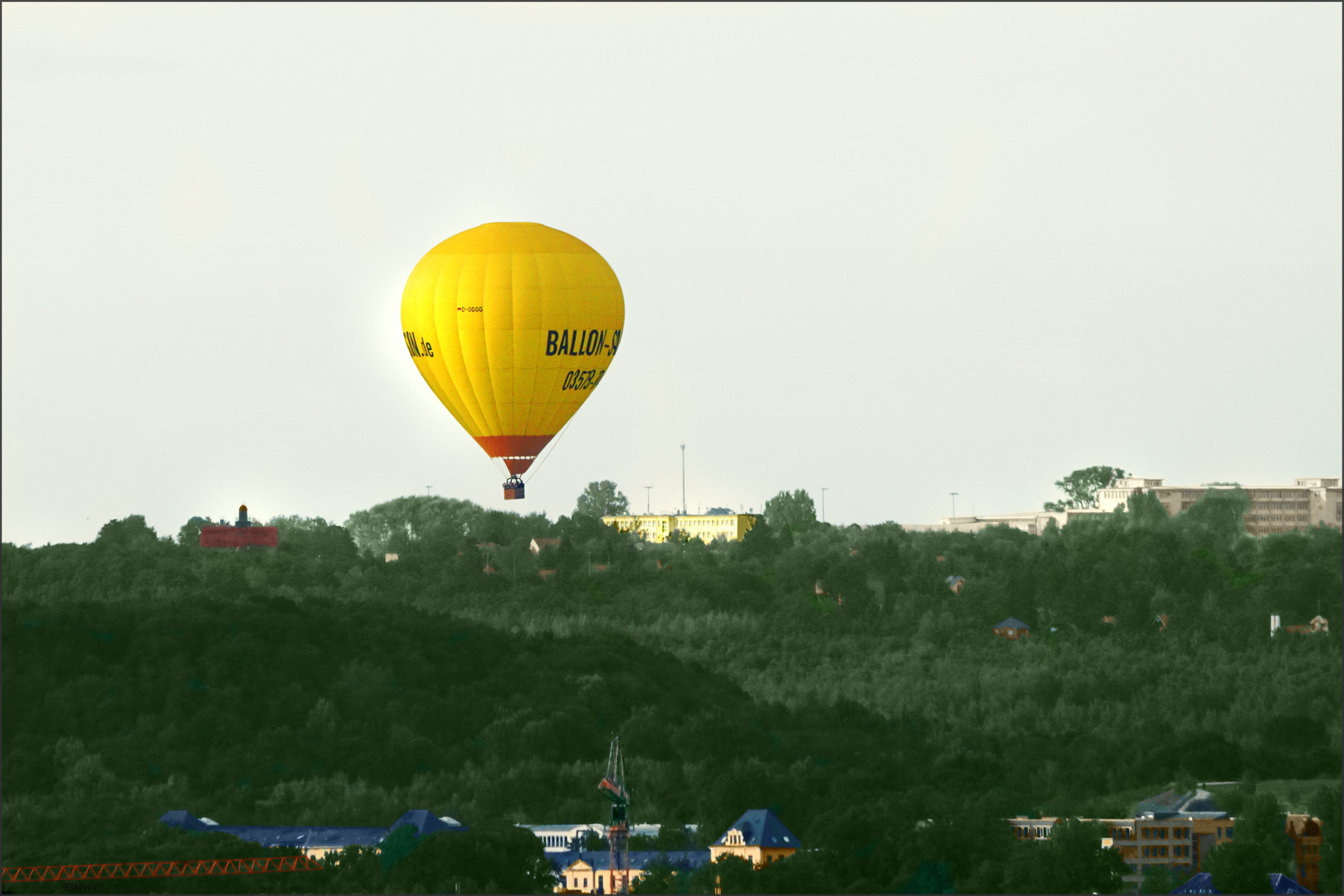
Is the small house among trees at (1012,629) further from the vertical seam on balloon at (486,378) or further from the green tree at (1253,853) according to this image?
the vertical seam on balloon at (486,378)

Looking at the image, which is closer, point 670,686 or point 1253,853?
point 1253,853

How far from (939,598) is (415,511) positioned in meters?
30.2

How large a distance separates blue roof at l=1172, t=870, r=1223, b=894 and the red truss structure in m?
20.2

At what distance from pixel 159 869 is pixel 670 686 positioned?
30565 mm

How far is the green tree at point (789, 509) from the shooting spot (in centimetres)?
12231

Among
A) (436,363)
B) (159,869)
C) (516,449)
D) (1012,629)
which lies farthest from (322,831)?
(1012,629)

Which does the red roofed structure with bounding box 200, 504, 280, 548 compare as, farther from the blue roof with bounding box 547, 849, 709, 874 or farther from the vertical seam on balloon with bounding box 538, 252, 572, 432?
the vertical seam on balloon with bounding box 538, 252, 572, 432

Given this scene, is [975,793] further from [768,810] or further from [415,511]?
[415,511]

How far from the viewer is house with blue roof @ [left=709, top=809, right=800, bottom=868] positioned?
5931 cm

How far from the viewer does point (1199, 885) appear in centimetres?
5600

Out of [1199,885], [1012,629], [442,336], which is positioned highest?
[442,336]

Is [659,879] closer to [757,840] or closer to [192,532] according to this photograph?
[757,840]

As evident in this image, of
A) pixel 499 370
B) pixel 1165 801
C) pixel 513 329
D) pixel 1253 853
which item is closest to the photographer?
pixel 513 329

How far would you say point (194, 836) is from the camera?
61312 mm
